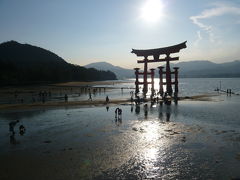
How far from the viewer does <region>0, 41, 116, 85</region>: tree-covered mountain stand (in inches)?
3410

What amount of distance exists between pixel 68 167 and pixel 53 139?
5.75m

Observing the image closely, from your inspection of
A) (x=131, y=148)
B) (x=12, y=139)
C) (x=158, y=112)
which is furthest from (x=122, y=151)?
(x=158, y=112)

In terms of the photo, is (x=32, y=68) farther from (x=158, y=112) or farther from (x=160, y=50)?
(x=158, y=112)

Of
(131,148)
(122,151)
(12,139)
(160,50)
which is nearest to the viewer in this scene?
(122,151)

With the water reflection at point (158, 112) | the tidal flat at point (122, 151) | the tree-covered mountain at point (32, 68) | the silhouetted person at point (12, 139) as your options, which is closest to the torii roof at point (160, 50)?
the water reflection at point (158, 112)

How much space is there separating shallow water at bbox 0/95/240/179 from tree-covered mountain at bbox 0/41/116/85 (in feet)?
231

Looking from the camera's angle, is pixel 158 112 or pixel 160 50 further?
pixel 160 50

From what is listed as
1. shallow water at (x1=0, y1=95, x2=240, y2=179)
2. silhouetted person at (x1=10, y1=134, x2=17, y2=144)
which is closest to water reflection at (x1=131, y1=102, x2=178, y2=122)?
shallow water at (x1=0, y1=95, x2=240, y2=179)

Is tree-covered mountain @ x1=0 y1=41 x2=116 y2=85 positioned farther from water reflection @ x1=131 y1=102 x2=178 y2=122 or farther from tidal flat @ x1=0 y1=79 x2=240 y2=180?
tidal flat @ x1=0 y1=79 x2=240 y2=180

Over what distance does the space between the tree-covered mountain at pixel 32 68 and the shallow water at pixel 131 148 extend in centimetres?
7050

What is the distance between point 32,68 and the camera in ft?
330

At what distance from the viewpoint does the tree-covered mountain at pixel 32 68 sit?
86625 mm

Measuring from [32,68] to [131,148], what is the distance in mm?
96129

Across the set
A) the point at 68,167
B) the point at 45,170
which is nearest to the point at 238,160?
the point at 68,167
